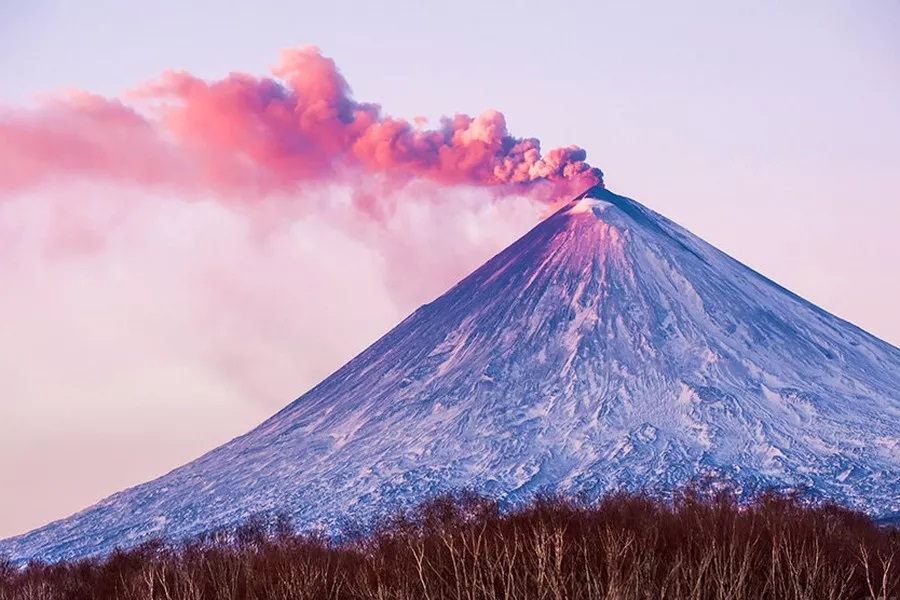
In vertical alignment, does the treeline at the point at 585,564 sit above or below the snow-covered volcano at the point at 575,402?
below

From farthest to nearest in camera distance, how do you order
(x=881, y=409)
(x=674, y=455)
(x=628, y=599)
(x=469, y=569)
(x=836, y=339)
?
(x=836, y=339) → (x=881, y=409) → (x=674, y=455) → (x=469, y=569) → (x=628, y=599)

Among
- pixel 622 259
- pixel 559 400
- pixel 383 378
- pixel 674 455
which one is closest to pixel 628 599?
pixel 674 455

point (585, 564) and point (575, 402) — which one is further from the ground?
point (575, 402)

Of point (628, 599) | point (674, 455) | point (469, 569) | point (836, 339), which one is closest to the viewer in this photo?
point (628, 599)

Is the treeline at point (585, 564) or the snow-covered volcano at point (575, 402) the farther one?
the snow-covered volcano at point (575, 402)

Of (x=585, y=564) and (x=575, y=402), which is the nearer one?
(x=585, y=564)

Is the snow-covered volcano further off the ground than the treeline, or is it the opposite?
the snow-covered volcano

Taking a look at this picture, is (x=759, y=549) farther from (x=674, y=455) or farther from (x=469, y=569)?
(x=674, y=455)

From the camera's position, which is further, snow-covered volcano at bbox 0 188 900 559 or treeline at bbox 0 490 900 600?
snow-covered volcano at bbox 0 188 900 559
